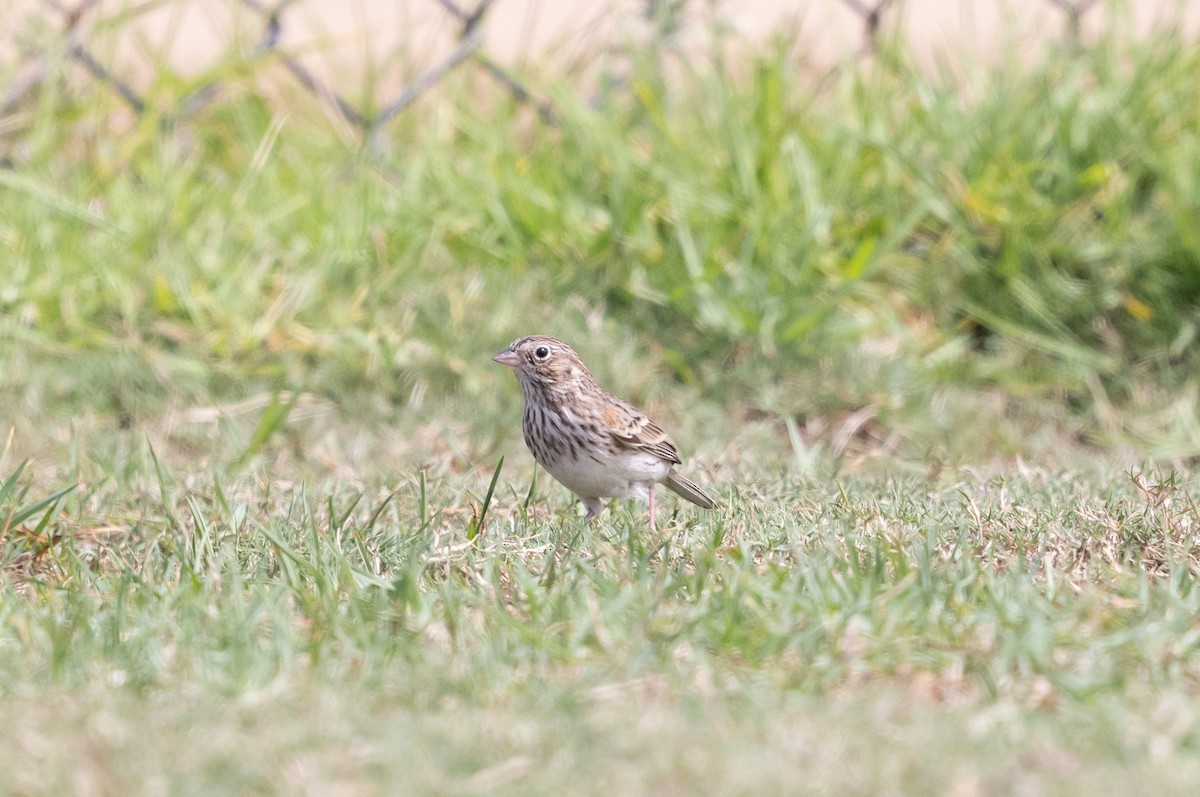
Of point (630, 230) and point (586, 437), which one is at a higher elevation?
point (630, 230)

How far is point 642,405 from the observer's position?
5801 mm

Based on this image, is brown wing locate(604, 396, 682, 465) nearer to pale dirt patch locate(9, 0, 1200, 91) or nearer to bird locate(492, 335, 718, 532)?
bird locate(492, 335, 718, 532)

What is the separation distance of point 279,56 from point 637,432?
10.4 ft

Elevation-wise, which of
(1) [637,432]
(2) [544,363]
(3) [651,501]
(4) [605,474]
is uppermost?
(2) [544,363]

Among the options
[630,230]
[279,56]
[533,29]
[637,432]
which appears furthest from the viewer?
[533,29]

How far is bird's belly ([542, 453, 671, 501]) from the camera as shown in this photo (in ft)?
14.0

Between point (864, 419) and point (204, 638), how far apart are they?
3218 mm

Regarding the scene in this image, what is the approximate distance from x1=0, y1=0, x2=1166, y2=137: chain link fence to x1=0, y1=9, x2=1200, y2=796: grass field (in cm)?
12

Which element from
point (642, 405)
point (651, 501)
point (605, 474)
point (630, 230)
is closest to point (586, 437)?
point (605, 474)

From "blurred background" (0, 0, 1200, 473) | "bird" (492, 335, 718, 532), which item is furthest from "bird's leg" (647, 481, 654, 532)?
"blurred background" (0, 0, 1200, 473)

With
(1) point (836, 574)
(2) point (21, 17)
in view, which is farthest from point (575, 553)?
(2) point (21, 17)

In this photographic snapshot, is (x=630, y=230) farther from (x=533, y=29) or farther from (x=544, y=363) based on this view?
(x=544, y=363)

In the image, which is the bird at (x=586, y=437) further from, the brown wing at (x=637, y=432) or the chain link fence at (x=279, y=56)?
the chain link fence at (x=279, y=56)

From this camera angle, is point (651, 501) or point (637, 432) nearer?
point (651, 501)
